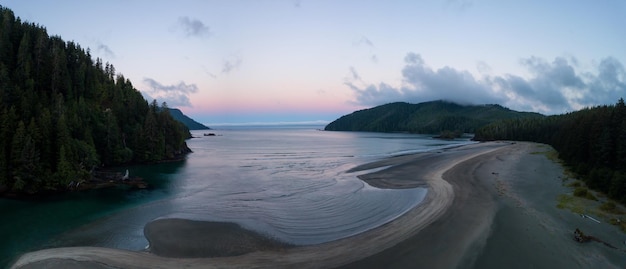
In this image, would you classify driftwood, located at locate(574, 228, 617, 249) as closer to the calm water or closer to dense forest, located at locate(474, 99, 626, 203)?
the calm water

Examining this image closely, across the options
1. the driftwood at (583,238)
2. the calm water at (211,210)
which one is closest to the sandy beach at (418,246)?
the driftwood at (583,238)

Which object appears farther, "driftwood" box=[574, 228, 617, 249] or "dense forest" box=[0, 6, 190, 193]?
"dense forest" box=[0, 6, 190, 193]

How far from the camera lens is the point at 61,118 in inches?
1705

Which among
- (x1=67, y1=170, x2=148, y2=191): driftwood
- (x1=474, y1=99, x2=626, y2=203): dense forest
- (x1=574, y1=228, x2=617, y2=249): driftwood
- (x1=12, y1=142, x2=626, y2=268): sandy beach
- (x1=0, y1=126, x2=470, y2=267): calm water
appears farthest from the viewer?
(x1=67, y1=170, x2=148, y2=191): driftwood

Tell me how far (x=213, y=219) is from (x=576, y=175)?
49.7 m

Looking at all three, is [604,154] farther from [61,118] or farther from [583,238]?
[61,118]

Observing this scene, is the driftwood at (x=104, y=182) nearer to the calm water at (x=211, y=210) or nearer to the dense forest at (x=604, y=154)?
the calm water at (x=211, y=210)

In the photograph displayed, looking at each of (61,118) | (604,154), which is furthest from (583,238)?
(61,118)

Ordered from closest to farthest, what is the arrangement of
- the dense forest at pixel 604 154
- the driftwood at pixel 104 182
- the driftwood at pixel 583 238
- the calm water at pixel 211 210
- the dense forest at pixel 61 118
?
the driftwood at pixel 583 238, the calm water at pixel 211 210, the dense forest at pixel 604 154, the dense forest at pixel 61 118, the driftwood at pixel 104 182

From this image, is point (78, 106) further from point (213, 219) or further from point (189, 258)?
point (189, 258)

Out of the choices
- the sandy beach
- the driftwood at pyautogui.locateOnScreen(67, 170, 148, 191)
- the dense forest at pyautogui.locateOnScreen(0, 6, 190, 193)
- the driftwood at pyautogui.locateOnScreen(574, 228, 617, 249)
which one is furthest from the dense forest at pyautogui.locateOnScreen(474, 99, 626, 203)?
the dense forest at pyautogui.locateOnScreen(0, 6, 190, 193)

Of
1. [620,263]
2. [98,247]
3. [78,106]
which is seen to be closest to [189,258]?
[98,247]

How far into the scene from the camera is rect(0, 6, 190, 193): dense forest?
39156mm

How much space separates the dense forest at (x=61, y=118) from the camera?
39.2 m
